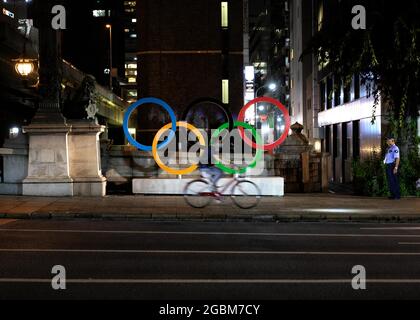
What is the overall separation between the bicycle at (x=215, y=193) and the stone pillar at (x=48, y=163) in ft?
15.0

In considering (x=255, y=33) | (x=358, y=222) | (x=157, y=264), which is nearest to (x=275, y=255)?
(x=157, y=264)

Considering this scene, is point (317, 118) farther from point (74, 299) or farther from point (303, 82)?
point (74, 299)

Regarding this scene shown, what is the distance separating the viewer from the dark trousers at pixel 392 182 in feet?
64.1

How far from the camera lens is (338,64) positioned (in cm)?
2125

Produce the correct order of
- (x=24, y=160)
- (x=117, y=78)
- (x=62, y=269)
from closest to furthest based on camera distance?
(x=62, y=269)
(x=24, y=160)
(x=117, y=78)

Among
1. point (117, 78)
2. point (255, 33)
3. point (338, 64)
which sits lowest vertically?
point (338, 64)

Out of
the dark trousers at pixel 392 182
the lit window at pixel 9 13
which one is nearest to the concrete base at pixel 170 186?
the dark trousers at pixel 392 182

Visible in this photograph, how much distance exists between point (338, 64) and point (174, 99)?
27193mm

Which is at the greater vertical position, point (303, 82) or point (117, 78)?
point (117, 78)

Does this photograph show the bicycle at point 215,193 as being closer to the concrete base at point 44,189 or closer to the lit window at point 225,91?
the concrete base at point 44,189

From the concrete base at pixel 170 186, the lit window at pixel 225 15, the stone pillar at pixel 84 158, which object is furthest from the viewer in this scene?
the lit window at pixel 225 15

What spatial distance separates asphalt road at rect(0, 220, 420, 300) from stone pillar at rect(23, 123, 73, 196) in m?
5.11

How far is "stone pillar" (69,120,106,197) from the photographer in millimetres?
19672

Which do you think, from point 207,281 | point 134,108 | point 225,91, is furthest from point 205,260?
point 225,91
